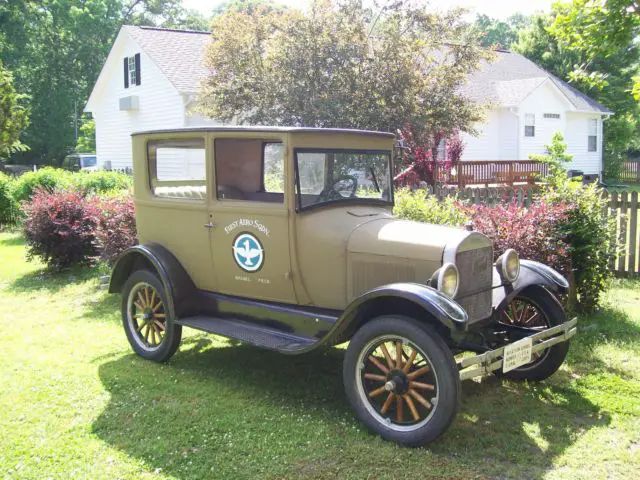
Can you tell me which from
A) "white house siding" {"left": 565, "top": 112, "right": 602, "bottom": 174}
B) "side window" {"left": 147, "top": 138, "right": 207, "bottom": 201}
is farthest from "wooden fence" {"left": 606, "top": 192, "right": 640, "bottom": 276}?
"white house siding" {"left": 565, "top": 112, "right": 602, "bottom": 174}

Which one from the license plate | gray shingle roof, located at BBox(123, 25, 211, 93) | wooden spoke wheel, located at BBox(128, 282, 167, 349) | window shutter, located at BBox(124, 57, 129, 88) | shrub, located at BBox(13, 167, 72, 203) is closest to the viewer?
the license plate

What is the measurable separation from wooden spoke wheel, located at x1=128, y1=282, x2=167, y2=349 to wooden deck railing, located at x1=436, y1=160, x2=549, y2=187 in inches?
556

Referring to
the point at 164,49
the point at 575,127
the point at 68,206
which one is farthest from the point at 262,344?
the point at 575,127

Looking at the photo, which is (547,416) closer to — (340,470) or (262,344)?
(340,470)

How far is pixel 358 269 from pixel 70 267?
784cm

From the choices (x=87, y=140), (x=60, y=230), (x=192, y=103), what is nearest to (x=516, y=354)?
(x=60, y=230)

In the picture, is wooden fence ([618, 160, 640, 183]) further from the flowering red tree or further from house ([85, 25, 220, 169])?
the flowering red tree

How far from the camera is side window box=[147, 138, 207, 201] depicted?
215 inches

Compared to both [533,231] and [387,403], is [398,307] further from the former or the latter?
[533,231]

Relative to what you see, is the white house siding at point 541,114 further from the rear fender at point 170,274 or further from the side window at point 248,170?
the rear fender at point 170,274

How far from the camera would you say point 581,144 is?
2952 cm

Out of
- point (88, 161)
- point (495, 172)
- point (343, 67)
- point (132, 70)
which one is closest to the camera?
point (343, 67)

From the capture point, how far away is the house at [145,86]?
21.2 m

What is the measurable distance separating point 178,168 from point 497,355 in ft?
11.0
